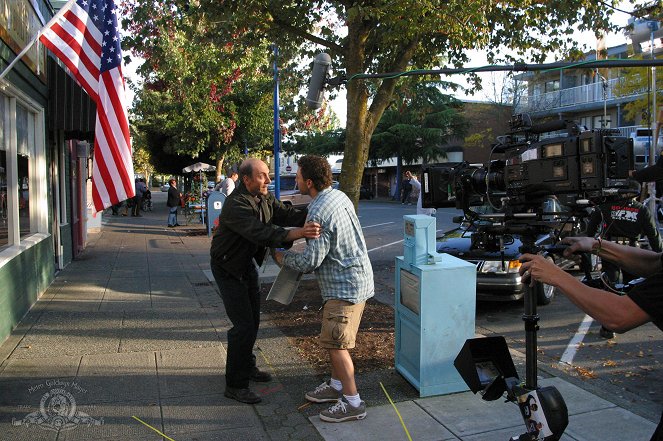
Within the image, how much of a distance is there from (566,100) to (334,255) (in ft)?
109

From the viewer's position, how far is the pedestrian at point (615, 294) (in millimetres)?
1995

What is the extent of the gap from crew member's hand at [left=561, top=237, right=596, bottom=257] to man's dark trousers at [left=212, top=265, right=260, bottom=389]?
2.58 metres

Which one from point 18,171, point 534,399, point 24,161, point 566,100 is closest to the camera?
point 534,399

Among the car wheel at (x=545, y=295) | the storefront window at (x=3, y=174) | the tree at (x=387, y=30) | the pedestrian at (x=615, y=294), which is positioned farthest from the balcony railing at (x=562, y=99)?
the pedestrian at (x=615, y=294)

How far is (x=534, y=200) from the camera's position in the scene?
118 inches

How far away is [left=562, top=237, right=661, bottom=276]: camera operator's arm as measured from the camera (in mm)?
2430

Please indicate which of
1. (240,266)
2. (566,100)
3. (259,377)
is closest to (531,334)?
(240,266)

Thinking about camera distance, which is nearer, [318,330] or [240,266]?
[240,266]

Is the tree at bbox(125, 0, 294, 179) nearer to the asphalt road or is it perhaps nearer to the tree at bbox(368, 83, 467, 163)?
the asphalt road

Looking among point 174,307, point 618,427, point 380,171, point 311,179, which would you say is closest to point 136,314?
point 174,307

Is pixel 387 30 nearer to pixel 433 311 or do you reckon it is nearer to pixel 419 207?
pixel 433 311

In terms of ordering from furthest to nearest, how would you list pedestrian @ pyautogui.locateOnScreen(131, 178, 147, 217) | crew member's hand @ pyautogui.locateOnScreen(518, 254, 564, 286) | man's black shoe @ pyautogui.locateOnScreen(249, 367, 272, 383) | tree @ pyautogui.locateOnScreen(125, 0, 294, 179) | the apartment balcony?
the apartment balcony
pedestrian @ pyautogui.locateOnScreen(131, 178, 147, 217)
tree @ pyautogui.locateOnScreen(125, 0, 294, 179)
man's black shoe @ pyautogui.locateOnScreen(249, 367, 272, 383)
crew member's hand @ pyautogui.locateOnScreen(518, 254, 564, 286)

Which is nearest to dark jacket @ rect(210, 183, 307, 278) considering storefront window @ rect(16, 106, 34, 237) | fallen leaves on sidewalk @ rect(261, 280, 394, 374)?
fallen leaves on sidewalk @ rect(261, 280, 394, 374)

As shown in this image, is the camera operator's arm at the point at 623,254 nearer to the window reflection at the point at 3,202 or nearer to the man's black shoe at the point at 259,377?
the man's black shoe at the point at 259,377
